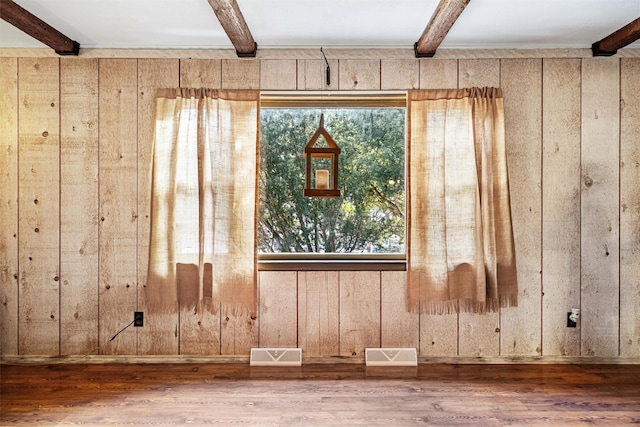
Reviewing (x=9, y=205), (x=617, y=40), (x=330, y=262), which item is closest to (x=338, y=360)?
(x=330, y=262)

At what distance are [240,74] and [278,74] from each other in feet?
0.90

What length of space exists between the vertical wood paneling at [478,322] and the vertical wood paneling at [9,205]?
126 inches

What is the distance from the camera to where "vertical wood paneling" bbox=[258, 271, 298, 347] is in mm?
3084

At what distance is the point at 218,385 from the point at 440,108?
7.76 ft

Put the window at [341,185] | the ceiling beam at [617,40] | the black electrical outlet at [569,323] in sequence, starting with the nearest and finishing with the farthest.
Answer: the ceiling beam at [617,40] < the black electrical outlet at [569,323] < the window at [341,185]

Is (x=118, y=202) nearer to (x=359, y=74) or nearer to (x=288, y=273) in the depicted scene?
(x=288, y=273)

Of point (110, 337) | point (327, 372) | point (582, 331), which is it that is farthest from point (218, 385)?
point (582, 331)

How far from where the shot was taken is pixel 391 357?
119 inches

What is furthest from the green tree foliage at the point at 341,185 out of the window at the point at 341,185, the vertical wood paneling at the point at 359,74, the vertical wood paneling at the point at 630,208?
the vertical wood paneling at the point at 630,208

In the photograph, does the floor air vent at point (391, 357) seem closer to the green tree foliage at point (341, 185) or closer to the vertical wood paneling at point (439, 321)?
the vertical wood paneling at point (439, 321)

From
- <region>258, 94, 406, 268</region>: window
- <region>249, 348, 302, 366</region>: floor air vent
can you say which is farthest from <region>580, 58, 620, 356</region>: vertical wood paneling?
<region>249, 348, 302, 366</region>: floor air vent

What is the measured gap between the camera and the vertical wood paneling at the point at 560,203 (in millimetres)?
3055

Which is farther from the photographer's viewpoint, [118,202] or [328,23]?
[118,202]

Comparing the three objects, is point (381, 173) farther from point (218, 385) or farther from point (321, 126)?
point (218, 385)
